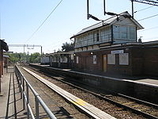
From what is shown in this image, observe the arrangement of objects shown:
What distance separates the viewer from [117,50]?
1872 centimetres

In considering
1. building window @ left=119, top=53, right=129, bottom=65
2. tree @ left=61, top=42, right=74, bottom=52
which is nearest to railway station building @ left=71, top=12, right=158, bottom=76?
building window @ left=119, top=53, right=129, bottom=65

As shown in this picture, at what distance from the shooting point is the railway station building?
663 inches

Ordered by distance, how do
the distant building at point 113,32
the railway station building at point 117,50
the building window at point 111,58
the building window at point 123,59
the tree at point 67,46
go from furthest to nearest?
the tree at point 67,46
the distant building at point 113,32
the building window at point 111,58
the building window at point 123,59
the railway station building at point 117,50

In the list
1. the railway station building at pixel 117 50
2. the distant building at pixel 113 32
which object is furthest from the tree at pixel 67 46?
the distant building at pixel 113 32

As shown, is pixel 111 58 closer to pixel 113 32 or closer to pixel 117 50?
pixel 117 50

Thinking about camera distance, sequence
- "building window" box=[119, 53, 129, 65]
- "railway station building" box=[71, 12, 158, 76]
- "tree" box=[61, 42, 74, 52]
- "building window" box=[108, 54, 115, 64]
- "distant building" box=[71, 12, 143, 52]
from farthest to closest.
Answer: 1. "tree" box=[61, 42, 74, 52]
2. "distant building" box=[71, 12, 143, 52]
3. "building window" box=[108, 54, 115, 64]
4. "building window" box=[119, 53, 129, 65]
5. "railway station building" box=[71, 12, 158, 76]

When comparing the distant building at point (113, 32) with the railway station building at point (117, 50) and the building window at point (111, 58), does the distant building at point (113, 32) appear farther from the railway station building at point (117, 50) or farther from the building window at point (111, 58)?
the building window at point (111, 58)

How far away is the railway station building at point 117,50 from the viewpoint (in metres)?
16.8

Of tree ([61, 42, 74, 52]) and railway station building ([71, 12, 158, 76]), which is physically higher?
tree ([61, 42, 74, 52])

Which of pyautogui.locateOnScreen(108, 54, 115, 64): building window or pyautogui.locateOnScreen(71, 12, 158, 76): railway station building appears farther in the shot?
pyautogui.locateOnScreen(108, 54, 115, 64): building window

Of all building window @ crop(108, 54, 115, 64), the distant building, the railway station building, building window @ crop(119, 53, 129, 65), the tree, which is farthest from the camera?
the tree

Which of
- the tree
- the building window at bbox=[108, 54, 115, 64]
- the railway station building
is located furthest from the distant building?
the tree

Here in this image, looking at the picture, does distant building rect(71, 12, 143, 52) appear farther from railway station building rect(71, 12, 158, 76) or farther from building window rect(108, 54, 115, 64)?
building window rect(108, 54, 115, 64)

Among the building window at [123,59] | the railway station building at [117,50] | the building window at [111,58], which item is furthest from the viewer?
the building window at [111,58]
